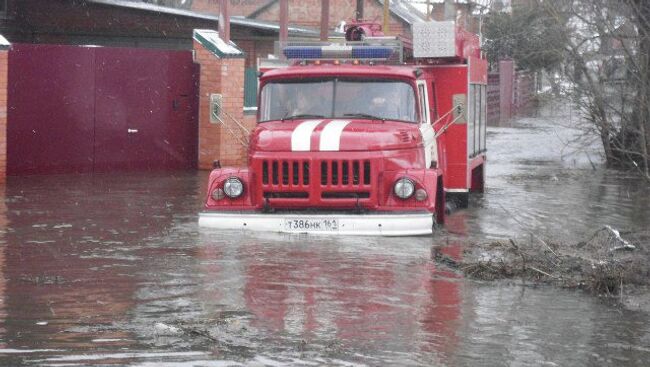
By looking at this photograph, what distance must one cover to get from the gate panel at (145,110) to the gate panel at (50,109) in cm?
30

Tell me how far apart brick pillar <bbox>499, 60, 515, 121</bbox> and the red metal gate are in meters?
30.5

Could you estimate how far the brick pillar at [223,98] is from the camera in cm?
2273

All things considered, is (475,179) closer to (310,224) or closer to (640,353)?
(310,224)

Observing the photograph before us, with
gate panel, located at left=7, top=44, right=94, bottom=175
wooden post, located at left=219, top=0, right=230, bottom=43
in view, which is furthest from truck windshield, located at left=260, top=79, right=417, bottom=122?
wooden post, located at left=219, top=0, right=230, bottom=43

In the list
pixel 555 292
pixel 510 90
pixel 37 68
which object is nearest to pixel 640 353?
pixel 555 292

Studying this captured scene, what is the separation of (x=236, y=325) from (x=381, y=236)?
4367 mm

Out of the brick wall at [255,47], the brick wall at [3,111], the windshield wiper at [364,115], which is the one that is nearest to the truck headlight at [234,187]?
the windshield wiper at [364,115]

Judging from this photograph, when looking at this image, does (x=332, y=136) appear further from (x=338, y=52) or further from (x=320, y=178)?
(x=338, y=52)

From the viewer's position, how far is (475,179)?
20.0 m

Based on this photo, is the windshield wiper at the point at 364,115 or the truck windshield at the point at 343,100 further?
the truck windshield at the point at 343,100

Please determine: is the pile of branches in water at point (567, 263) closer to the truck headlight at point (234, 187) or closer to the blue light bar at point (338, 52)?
the truck headlight at point (234, 187)

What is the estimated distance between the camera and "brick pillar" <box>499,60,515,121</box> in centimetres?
5250

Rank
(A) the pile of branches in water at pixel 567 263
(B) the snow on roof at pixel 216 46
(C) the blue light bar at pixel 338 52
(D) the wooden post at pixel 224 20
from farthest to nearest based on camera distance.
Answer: (D) the wooden post at pixel 224 20
(B) the snow on roof at pixel 216 46
(C) the blue light bar at pixel 338 52
(A) the pile of branches in water at pixel 567 263

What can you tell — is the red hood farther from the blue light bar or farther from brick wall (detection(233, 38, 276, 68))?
brick wall (detection(233, 38, 276, 68))
